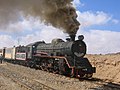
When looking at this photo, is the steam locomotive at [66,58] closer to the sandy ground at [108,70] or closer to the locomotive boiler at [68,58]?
the locomotive boiler at [68,58]

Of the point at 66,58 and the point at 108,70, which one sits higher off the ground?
the point at 66,58

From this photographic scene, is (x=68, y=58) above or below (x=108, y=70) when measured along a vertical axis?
above

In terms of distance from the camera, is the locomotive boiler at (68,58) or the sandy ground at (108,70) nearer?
the locomotive boiler at (68,58)

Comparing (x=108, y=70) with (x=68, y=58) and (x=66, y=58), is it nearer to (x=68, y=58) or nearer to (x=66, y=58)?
(x=68, y=58)

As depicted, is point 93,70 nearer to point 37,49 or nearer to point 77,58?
point 77,58

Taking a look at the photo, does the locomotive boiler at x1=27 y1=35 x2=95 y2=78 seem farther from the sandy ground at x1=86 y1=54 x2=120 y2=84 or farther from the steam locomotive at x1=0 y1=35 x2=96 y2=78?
the sandy ground at x1=86 y1=54 x2=120 y2=84

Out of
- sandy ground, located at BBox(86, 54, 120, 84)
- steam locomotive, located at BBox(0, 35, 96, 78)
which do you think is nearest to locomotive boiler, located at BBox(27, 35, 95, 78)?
steam locomotive, located at BBox(0, 35, 96, 78)

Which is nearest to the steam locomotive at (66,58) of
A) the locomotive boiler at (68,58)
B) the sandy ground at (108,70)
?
the locomotive boiler at (68,58)

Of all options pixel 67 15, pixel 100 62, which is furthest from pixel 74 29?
pixel 100 62

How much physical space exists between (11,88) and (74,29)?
30.9 ft

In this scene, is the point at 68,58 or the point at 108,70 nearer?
the point at 68,58

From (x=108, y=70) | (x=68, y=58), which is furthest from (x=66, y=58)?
(x=108, y=70)

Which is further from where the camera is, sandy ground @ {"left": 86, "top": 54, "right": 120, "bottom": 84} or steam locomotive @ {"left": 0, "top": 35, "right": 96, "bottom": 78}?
sandy ground @ {"left": 86, "top": 54, "right": 120, "bottom": 84}

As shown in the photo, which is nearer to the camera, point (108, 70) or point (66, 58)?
point (66, 58)
